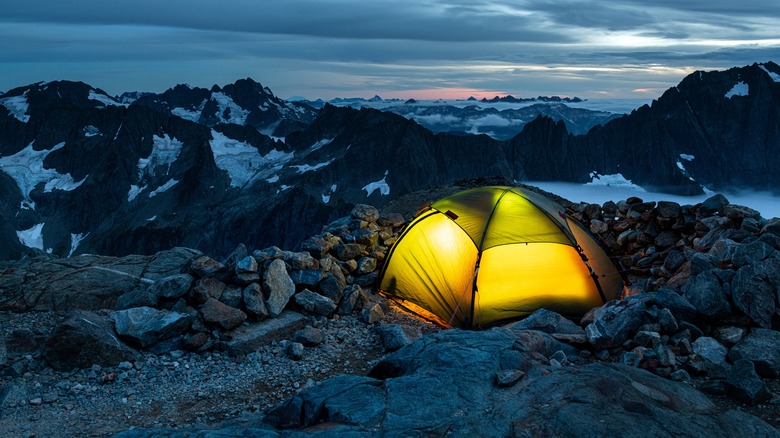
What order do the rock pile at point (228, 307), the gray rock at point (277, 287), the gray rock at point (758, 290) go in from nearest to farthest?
the gray rock at point (758, 290), the rock pile at point (228, 307), the gray rock at point (277, 287)

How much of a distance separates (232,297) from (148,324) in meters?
2.21

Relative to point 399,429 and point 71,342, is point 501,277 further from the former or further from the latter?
point 71,342

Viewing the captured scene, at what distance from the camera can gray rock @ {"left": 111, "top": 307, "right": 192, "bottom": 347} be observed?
13.2 metres

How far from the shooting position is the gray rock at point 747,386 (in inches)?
389

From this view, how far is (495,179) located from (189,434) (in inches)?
1277

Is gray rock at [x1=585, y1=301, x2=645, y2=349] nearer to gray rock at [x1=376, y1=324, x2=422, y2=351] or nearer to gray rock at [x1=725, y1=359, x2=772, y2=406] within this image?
gray rock at [x1=725, y1=359, x2=772, y2=406]

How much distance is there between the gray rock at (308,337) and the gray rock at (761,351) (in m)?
9.29

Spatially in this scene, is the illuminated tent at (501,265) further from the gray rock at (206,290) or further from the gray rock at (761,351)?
the gray rock at (206,290)

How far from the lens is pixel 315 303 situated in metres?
15.8

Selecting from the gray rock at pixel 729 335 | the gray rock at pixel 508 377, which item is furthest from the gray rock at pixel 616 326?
the gray rock at pixel 508 377

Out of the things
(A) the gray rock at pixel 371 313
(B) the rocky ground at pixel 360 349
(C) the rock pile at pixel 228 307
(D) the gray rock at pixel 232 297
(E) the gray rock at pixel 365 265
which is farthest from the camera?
(E) the gray rock at pixel 365 265

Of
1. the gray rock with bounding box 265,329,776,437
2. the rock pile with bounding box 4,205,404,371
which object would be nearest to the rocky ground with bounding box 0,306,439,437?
the rock pile with bounding box 4,205,404,371

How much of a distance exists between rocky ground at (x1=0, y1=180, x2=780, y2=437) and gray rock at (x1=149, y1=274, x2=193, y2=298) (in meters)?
0.05

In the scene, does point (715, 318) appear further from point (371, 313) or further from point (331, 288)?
point (331, 288)
